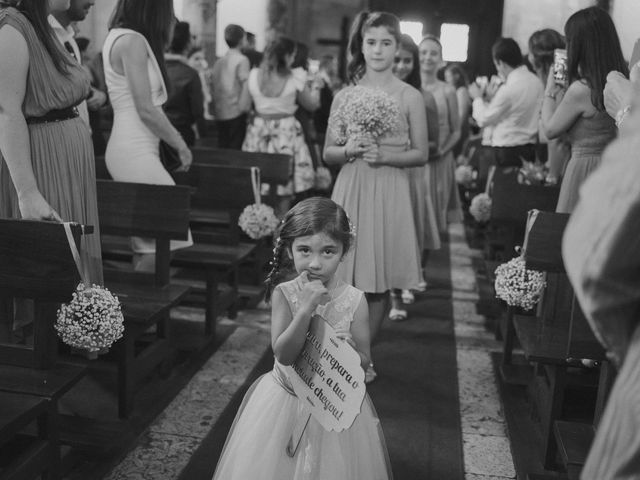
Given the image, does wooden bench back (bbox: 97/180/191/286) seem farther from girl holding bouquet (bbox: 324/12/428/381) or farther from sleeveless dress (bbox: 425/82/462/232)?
sleeveless dress (bbox: 425/82/462/232)

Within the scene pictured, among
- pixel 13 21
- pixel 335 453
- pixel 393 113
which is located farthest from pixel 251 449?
pixel 393 113

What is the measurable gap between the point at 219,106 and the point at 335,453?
679cm

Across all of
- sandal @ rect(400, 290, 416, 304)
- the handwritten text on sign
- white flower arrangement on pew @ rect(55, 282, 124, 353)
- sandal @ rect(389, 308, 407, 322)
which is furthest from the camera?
sandal @ rect(400, 290, 416, 304)

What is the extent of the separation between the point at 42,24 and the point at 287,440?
1.77 metres

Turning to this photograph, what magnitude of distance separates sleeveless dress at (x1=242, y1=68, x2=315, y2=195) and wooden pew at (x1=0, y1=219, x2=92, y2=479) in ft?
15.8

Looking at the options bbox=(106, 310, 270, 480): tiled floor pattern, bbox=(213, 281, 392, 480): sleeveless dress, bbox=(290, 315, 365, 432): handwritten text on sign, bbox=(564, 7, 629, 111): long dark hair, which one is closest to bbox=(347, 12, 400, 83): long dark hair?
bbox=(564, 7, 629, 111): long dark hair

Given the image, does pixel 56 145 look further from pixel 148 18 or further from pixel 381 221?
pixel 381 221

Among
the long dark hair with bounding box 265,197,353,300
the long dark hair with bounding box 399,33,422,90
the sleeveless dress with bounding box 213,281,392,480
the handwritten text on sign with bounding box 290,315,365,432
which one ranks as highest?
the long dark hair with bounding box 399,33,422,90

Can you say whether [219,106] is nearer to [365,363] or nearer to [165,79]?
[165,79]

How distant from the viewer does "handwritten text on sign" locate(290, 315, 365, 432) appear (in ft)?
7.28

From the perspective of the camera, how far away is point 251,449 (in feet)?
8.53

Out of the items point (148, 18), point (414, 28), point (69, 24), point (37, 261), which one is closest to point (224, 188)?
point (148, 18)

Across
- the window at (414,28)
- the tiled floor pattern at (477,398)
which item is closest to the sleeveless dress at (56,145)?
the tiled floor pattern at (477,398)

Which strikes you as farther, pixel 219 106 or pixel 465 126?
pixel 465 126
